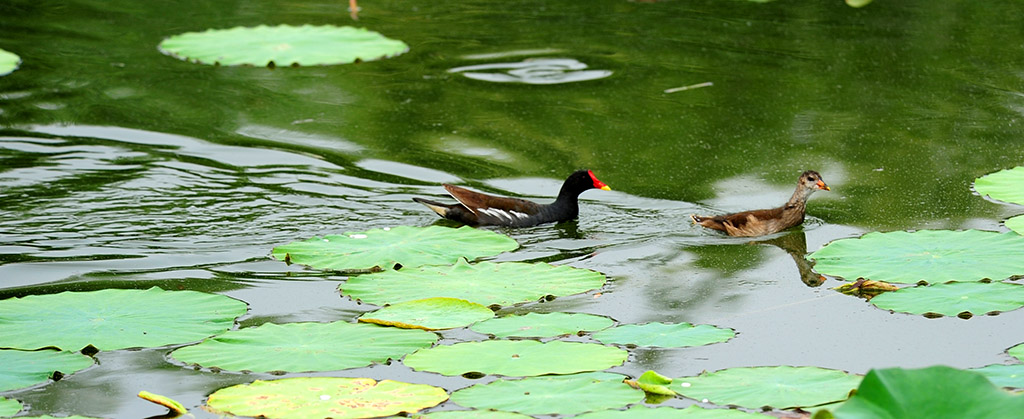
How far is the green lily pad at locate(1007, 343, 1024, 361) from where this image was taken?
14.2 ft

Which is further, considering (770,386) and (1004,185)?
(1004,185)

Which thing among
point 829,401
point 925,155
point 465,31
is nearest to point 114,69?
point 465,31

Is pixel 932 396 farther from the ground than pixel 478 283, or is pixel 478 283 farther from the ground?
pixel 932 396

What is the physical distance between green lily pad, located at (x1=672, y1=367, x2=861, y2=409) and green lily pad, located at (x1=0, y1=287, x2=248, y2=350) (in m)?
1.80

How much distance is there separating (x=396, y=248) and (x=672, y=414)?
243 centimetres

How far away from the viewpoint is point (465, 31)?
11.3 m

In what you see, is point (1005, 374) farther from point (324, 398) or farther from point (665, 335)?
point (324, 398)

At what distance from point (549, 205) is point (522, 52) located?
12.7 ft

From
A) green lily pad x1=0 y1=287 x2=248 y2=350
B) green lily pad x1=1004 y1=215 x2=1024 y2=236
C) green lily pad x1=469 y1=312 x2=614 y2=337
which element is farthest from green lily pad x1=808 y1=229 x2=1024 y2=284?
green lily pad x1=0 y1=287 x2=248 y2=350

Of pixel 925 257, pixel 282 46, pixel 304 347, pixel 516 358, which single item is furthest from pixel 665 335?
pixel 282 46

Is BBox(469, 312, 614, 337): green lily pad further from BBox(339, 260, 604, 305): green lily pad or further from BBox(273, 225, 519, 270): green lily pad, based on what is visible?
BBox(273, 225, 519, 270): green lily pad

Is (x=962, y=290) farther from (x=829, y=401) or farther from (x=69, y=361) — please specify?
(x=69, y=361)

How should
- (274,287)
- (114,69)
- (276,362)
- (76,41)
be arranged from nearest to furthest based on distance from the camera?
(276,362)
(274,287)
(114,69)
(76,41)

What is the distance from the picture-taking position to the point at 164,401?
13.0 feet
